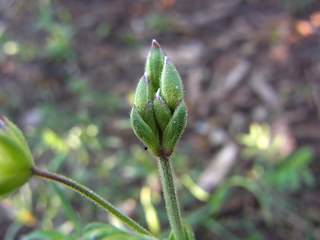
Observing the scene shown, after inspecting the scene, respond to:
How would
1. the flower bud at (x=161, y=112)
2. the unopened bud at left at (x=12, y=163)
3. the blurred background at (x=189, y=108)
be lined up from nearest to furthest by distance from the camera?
1. the unopened bud at left at (x=12, y=163)
2. the flower bud at (x=161, y=112)
3. the blurred background at (x=189, y=108)

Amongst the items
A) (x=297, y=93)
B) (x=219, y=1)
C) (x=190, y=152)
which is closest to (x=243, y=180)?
(x=190, y=152)

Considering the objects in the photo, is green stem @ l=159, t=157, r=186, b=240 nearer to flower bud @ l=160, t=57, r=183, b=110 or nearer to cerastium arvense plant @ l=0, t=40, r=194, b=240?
cerastium arvense plant @ l=0, t=40, r=194, b=240

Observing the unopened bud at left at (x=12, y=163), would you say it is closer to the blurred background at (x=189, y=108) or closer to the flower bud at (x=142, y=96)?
the flower bud at (x=142, y=96)

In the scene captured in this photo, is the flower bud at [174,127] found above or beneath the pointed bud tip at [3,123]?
beneath

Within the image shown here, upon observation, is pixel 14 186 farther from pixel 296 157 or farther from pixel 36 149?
pixel 36 149

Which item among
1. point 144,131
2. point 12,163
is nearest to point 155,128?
point 144,131

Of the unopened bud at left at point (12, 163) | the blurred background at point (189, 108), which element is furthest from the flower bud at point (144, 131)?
the blurred background at point (189, 108)
